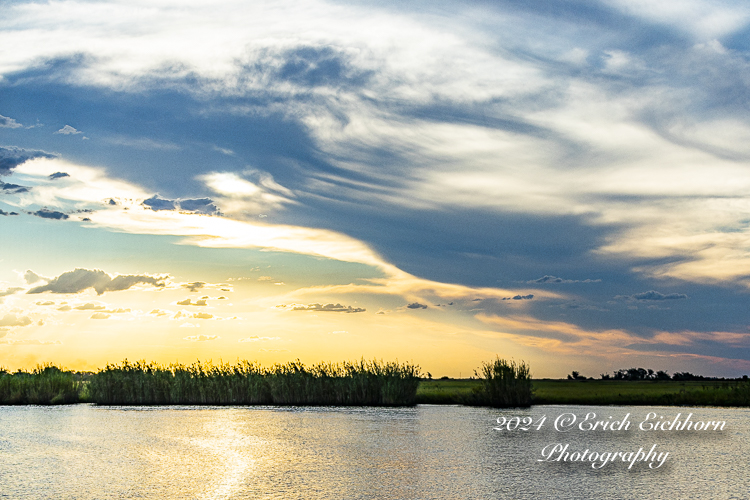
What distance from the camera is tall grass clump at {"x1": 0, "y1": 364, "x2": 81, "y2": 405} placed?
40.2m

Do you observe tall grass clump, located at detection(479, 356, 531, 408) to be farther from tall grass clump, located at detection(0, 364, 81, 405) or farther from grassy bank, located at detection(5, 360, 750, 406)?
tall grass clump, located at detection(0, 364, 81, 405)

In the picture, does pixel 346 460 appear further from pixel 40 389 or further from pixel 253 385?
pixel 40 389

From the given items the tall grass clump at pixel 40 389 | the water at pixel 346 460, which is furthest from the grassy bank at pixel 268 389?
the water at pixel 346 460

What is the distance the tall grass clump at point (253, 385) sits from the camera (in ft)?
119

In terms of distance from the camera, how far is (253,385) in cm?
3781

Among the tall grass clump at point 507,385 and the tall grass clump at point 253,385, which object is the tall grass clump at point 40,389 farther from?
the tall grass clump at point 507,385

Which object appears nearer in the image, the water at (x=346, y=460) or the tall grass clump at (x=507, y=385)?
the water at (x=346, y=460)

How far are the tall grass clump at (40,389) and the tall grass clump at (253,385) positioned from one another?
182 cm

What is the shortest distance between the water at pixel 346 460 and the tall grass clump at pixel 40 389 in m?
14.1

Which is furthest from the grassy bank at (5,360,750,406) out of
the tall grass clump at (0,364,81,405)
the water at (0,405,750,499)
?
the water at (0,405,750,499)

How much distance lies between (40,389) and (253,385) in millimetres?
14316

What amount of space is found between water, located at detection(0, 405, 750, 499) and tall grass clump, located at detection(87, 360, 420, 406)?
8.88 metres

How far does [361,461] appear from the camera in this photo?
50.2ft

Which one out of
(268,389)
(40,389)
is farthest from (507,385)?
(40,389)
